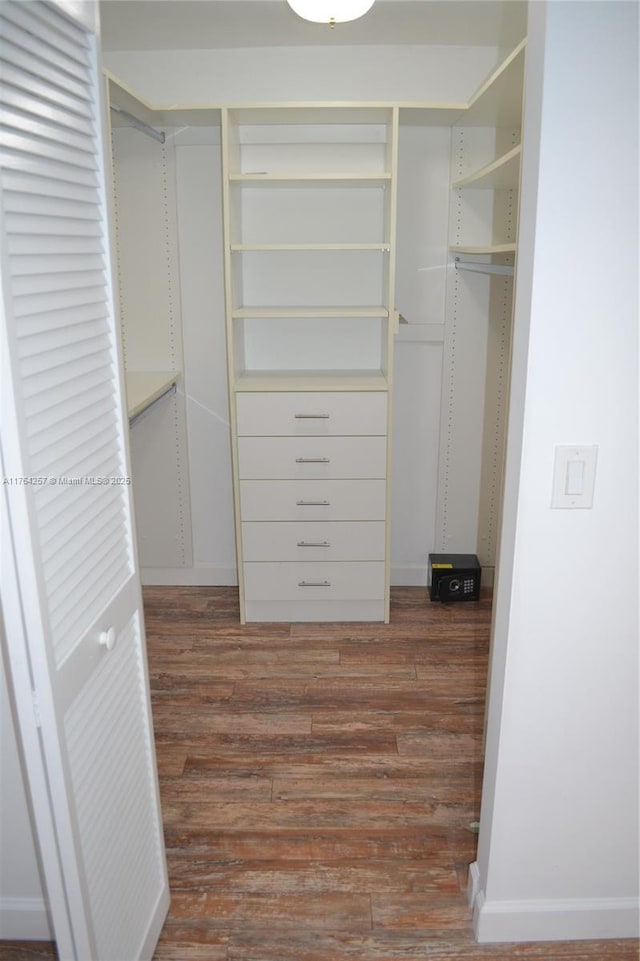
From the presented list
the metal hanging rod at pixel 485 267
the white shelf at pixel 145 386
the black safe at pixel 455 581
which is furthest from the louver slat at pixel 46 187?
the black safe at pixel 455 581

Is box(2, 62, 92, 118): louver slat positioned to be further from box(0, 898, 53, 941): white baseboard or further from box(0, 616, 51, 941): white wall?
box(0, 898, 53, 941): white baseboard

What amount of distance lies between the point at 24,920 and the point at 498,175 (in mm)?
2729

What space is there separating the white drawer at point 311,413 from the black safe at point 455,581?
2.73 ft

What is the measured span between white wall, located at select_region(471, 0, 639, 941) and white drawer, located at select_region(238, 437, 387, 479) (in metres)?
A: 1.52

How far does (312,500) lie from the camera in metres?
3.16

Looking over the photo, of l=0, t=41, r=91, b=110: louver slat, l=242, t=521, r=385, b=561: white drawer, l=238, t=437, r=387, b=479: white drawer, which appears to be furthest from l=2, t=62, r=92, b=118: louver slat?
l=242, t=521, r=385, b=561: white drawer

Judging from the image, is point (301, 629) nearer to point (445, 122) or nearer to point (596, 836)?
point (596, 836)

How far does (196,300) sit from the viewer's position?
3377 mm

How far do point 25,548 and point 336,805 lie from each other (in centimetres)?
154

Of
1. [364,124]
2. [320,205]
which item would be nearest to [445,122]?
[364,124]

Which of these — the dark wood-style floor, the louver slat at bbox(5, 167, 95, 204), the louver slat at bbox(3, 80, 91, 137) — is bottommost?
the dark wood-style floor

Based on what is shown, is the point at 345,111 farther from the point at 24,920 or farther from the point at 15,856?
the point at 24,920

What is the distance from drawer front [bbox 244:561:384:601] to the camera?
3244 mm

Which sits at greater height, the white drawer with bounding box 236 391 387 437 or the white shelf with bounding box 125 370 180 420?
the white shelf with bounding box 125 370 180 420
